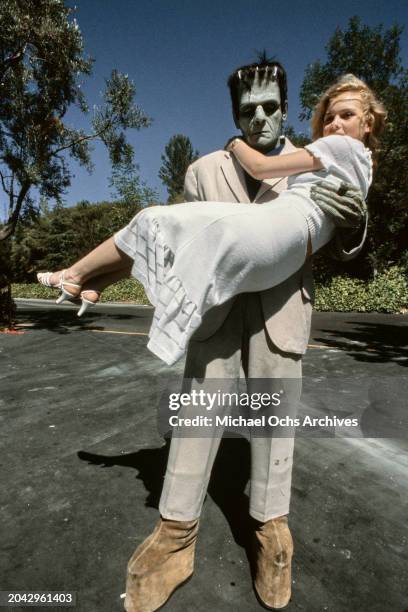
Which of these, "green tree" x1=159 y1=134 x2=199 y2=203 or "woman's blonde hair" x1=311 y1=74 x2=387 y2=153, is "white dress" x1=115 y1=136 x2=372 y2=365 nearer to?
"woman's blonde hair" x1=311 y1=74 x2=387 y2=153

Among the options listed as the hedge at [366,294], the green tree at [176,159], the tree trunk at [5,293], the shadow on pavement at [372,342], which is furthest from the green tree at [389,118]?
the green tree at [176,159]

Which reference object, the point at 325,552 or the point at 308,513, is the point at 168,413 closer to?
the point at 308,513

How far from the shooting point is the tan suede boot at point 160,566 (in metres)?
1.23

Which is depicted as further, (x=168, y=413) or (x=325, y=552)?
(x=168, y=413)

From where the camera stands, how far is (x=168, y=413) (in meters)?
2.83

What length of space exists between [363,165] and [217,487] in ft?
5.39

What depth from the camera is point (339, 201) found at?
1285mm

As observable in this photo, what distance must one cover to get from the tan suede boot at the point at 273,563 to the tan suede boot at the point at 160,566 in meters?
0.25

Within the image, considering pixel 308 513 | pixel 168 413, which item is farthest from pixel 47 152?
pixel 308 513

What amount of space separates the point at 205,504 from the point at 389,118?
15996 millimetres

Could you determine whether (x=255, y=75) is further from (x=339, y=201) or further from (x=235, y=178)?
(x=339, y=201)

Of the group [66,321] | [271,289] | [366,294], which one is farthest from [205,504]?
[366,294]

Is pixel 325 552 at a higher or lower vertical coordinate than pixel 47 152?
lower

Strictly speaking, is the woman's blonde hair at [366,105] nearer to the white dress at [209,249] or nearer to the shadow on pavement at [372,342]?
the white dress at [209,249]
